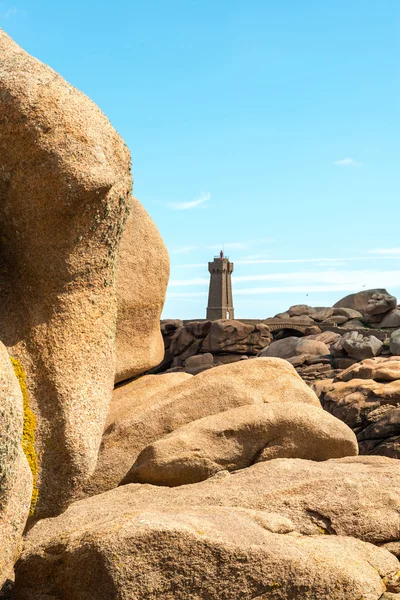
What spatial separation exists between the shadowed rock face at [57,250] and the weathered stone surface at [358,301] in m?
29.4

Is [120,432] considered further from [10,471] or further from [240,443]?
[10,471]

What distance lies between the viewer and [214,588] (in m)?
5.06

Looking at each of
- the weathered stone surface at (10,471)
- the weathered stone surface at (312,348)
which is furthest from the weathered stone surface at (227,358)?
the weathered stone surface at (10,471)

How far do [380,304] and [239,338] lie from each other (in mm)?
7187

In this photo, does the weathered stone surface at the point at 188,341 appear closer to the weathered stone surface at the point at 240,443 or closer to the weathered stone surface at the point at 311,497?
the weathered stone surface at the point at 240,443

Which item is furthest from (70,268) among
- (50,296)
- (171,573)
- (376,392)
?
(376,392)

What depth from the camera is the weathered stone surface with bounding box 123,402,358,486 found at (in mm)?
7582

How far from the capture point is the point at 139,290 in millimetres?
9094

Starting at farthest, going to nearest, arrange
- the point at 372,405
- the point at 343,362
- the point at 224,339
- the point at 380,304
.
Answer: the point at 380,304, the point at 224,339, the point at 343,362, the point at 372,405

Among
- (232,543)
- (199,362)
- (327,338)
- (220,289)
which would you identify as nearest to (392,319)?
(327,338)

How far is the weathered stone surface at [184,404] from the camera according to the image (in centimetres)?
805

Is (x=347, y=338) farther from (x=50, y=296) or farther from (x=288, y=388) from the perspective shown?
(x=50, y=296)

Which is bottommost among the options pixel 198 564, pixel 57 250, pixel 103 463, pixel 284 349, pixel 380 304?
pixel 198 564

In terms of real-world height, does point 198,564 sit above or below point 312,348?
below
